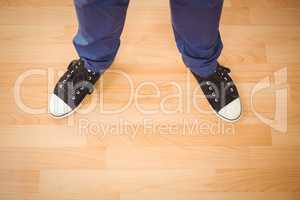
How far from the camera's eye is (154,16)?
120cm

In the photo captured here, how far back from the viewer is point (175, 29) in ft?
2.77

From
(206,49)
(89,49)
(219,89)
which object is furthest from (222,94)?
(89,49)

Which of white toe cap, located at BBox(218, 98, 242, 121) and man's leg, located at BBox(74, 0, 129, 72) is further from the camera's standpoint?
white toe cap, located at BBox(218, 98, 242, 121)

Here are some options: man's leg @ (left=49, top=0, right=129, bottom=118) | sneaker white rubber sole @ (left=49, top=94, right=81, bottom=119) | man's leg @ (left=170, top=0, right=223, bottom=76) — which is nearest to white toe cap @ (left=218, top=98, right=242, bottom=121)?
man's leg @ (left=170, top=0, right=223, bottom=76)

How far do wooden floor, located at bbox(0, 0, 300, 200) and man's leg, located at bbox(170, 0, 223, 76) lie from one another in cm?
18

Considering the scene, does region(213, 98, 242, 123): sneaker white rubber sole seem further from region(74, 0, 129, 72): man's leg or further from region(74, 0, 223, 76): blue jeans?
region(74, 0, 129, 72): man's leg

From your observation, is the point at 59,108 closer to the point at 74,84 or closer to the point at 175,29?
the point at 74,84

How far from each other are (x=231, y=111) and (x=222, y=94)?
0.21 feet

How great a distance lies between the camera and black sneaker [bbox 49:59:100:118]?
1004 millimetres

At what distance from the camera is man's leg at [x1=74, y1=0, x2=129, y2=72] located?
2.36 ft

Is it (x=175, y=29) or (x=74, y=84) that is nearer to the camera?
(x=175, y=29)

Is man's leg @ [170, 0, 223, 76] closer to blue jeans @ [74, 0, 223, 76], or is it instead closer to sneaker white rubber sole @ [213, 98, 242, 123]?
blue jeans @ [74, 0, 223, 76]

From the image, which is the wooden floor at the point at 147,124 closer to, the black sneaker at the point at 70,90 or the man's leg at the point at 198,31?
the black sneaker at the point at 70,90

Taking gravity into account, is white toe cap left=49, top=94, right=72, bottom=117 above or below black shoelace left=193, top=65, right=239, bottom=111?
below
